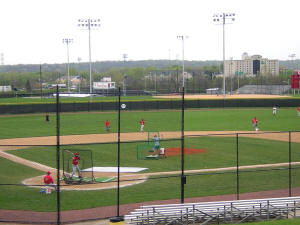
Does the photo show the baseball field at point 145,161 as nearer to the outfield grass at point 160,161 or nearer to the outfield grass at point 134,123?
the outfield grass at point 160,161

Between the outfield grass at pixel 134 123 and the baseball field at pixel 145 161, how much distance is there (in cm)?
10

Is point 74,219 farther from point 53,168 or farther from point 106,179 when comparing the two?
point 53,168

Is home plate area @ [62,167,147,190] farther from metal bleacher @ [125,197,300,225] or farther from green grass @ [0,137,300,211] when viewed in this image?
metal bleacher @ [125,197,300,225]

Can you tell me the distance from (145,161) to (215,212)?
12.1 meters

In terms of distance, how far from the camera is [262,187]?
60.2 ft

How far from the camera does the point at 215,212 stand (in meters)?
13.0

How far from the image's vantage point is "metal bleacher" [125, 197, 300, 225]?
1264cm

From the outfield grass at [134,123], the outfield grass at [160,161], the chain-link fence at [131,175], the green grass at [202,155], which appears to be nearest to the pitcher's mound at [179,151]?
the chain-link fence at [131,175]

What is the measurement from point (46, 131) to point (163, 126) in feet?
40.9

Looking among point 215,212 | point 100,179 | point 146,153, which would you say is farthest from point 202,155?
point 215,212

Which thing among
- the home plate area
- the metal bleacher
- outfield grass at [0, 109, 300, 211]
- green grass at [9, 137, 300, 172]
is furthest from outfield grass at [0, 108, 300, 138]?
the metal bleacher

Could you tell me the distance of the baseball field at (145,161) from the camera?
17.1 metres

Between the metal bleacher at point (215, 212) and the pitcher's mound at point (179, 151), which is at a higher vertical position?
the metal bleacher at point (215, 212)

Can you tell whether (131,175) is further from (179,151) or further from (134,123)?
(134,123)
